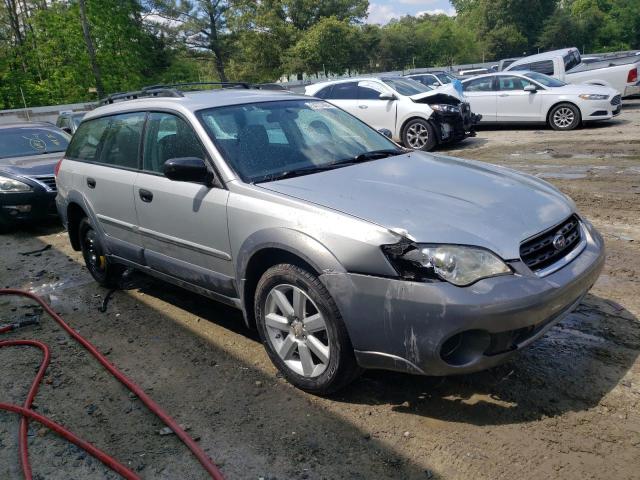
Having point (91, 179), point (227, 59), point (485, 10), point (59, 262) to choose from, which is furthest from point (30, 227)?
point (485, 10)

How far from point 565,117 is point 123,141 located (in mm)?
11393

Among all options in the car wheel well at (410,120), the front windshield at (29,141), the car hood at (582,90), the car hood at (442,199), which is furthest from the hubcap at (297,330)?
the car hood at (582,90)

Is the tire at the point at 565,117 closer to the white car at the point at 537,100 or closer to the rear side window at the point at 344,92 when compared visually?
the white car at the point at 537,100

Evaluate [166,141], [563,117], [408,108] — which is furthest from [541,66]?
[166,141]

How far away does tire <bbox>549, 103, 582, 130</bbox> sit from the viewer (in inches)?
504

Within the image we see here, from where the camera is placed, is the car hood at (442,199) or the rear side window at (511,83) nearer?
the car hood at (442,199)

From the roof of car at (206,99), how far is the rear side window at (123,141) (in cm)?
9

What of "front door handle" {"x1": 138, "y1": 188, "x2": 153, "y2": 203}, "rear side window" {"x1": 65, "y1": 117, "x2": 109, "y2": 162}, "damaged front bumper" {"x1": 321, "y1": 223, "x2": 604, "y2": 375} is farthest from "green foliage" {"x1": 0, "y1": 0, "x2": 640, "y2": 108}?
"damaged front bumper" {"x1": 321, "y1": 223, "x2": 604, "y2": 375}

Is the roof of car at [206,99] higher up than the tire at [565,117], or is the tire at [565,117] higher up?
the roof of car at [206,99]

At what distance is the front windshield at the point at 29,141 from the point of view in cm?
883

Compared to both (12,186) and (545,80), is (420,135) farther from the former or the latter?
(12,186)

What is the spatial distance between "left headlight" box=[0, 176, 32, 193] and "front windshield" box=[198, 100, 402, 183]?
5.14m

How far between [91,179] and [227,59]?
1859 inches

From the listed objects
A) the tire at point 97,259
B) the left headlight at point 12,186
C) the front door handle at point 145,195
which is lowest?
the tire at point 97,259
